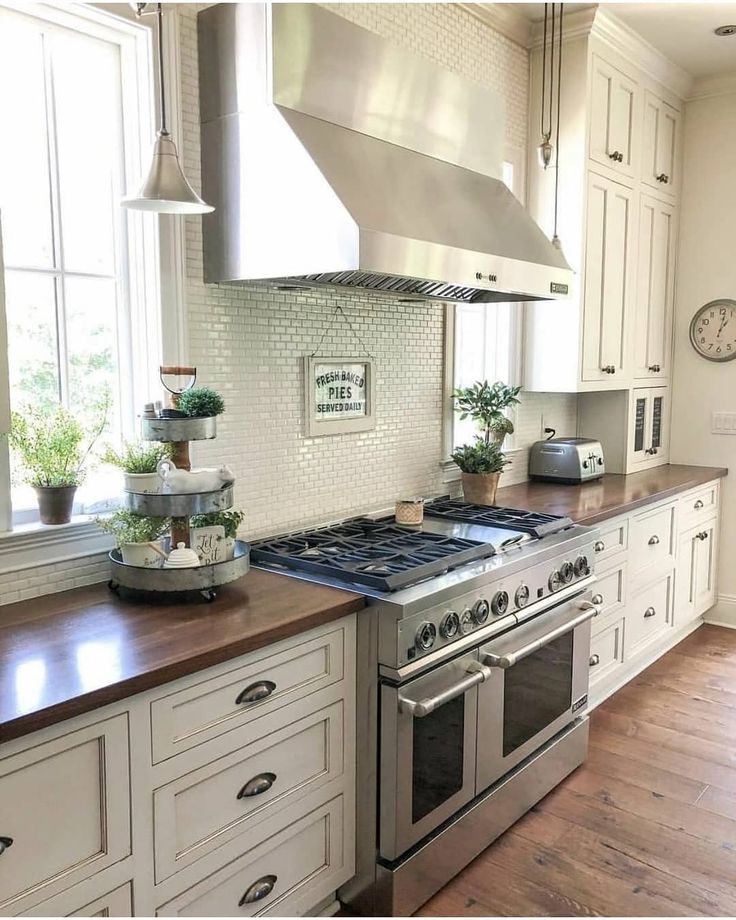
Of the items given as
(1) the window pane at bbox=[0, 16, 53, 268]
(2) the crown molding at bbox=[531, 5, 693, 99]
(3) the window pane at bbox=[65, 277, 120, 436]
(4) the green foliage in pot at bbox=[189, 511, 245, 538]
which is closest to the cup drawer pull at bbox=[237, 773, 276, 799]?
(4) the green foliage in pot at bbox=[189, 511, 245, 538]

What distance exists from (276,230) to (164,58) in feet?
1.88

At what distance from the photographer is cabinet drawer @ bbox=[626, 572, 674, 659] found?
3.54 m

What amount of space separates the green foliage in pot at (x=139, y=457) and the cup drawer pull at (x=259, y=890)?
3.32ft

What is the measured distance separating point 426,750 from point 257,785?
51cm

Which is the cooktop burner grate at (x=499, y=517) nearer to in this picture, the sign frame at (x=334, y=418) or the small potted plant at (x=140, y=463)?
the sign frame at (x=334, y=418)

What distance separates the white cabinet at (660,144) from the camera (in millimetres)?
3977

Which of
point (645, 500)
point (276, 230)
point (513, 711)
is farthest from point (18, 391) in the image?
point (645, 500)

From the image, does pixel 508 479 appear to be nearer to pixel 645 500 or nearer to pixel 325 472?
pixel 645 500

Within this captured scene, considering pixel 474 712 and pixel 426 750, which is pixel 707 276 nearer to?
pixel 474 712

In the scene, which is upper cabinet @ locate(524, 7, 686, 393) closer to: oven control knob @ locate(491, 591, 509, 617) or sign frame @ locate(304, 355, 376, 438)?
sign frame @ locate(304, 355, 376, 438)

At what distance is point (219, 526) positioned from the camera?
205 cm

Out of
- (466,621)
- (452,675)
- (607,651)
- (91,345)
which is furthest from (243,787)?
(607,651)

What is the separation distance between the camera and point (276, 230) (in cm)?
215

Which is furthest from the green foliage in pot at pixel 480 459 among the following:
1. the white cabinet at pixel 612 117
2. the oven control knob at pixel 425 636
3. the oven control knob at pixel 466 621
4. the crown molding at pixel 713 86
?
the crown molding at pixel 713 86
